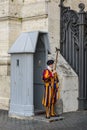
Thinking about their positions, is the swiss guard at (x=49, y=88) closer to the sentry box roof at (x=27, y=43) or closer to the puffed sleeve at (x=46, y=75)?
the puffed sleeve at (x=46, y=75)

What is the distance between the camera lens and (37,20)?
1135 centimetres

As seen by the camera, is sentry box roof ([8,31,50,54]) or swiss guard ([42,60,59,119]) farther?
sentry box roof ([8,31,50,54])

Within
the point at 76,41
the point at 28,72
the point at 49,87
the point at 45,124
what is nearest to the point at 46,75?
the point at 49,87

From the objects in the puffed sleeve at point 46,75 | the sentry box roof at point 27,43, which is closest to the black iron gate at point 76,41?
the sentry box roof at point 27,43

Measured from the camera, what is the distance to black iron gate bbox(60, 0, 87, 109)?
11.1 meters

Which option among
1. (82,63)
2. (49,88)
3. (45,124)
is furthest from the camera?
(82,63)

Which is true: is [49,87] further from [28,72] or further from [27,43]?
[27,43]

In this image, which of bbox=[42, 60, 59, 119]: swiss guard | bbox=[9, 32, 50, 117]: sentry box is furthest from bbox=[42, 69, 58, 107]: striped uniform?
bbox=[9, 32, 50, 117]: sentry box

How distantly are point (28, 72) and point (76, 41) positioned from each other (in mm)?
2418

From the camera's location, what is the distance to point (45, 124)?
8.97m

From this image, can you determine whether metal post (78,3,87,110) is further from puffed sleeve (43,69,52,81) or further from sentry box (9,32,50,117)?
puffed sleeve (43,69,52,81)

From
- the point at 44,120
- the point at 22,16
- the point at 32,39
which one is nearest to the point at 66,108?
the point at 44,120

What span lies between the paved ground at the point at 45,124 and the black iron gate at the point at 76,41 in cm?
134

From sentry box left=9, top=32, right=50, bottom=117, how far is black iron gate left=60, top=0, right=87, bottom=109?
1428 millimetres
